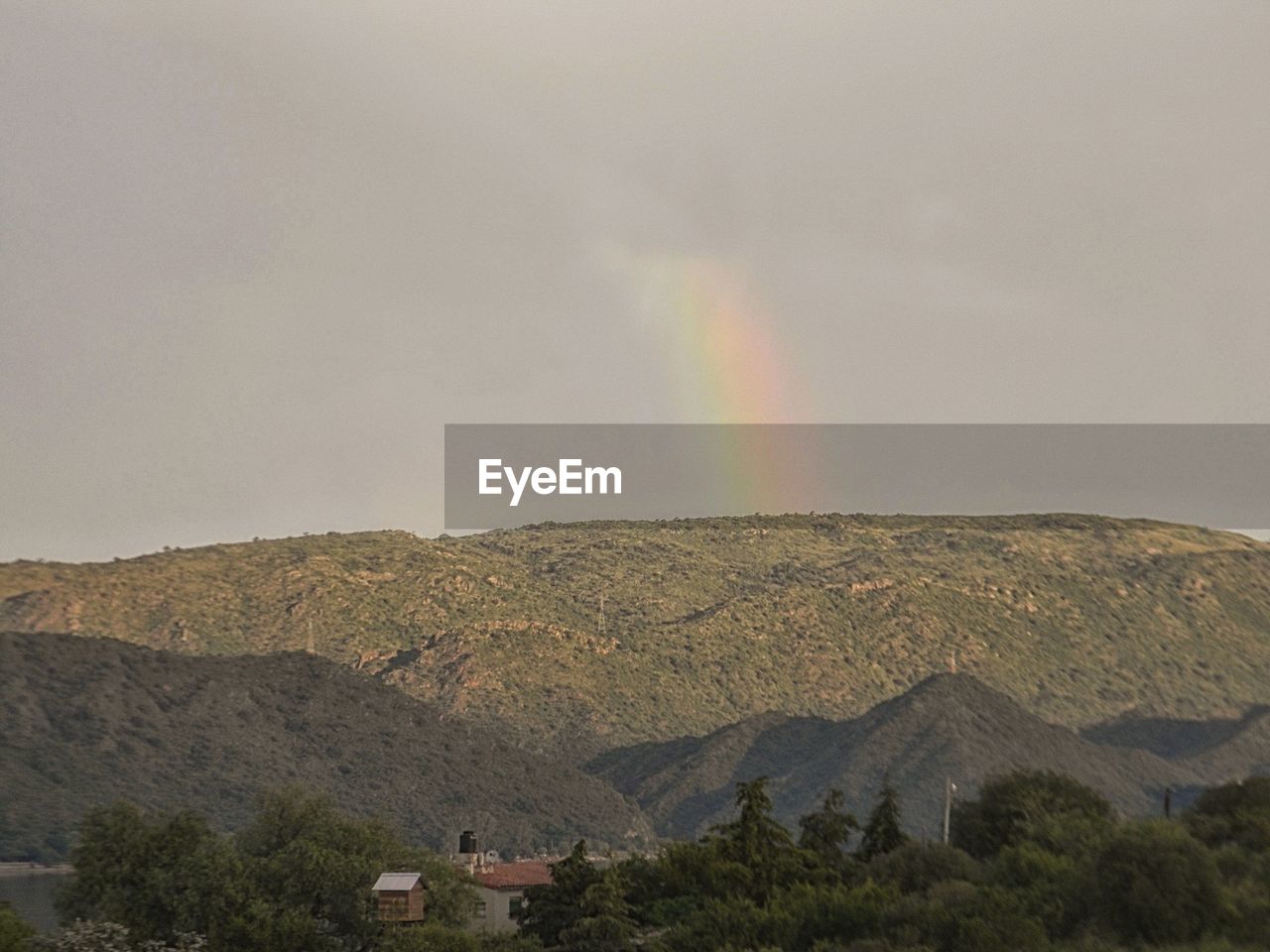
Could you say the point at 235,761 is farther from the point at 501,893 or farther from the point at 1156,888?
the point at 1156,888

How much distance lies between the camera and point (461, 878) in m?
71.4

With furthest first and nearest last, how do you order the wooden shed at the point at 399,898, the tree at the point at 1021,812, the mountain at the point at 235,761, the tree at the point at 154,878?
1. the mountain at the point at 235,761
2. the tree at the point at 154,878
3. the tree at the point at 1021,812
4. the wooden shed at the point at 399,898

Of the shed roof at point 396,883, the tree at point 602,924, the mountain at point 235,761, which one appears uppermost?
the mountain at point 235,761

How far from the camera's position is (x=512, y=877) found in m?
97.1

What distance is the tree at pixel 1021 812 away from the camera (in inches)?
2667

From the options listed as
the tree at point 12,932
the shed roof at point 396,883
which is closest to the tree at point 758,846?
the shed roof at point 396,883

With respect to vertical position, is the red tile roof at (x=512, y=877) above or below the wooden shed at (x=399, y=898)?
above

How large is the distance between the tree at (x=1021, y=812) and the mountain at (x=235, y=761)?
9252 centimetres

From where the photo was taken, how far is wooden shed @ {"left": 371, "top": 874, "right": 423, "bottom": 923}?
61.6 metres

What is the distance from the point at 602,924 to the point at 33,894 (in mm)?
87594

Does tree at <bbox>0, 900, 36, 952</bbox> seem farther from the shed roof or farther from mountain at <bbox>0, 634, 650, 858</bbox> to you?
mountain at <bbox>0, 634, 650, 858</bbox>

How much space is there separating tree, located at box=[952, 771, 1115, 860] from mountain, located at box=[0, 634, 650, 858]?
3643 inches

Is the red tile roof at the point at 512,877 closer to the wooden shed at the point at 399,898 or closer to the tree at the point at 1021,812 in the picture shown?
the tree at the point at 1021,812

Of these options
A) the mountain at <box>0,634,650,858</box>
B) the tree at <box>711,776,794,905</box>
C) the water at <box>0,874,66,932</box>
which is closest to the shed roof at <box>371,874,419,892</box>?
the tree at <box>711,776,794,905</box>
